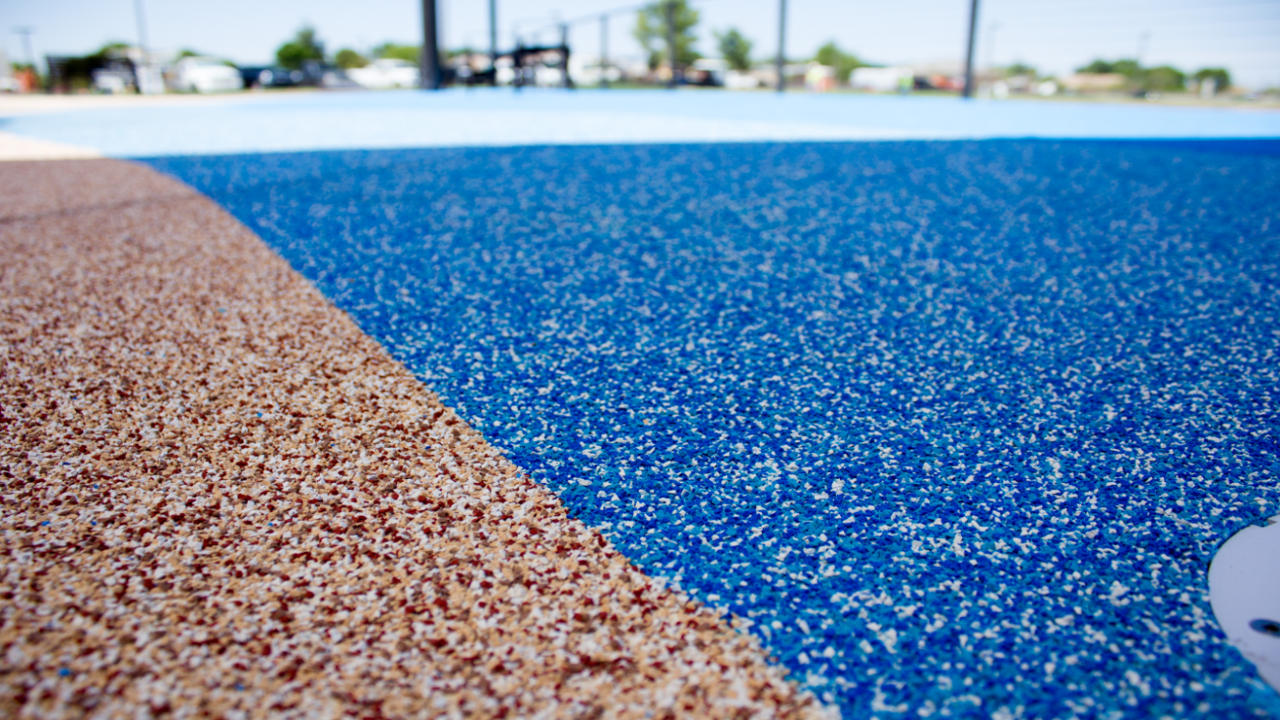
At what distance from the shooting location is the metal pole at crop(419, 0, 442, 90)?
1085 centimetres

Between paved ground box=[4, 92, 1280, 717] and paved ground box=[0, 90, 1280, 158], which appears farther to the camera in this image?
paved ground box=[0, 90, 1280, 158]

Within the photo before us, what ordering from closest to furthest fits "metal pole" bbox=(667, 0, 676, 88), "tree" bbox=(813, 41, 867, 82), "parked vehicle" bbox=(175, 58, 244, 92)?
1. "metal pole" bbox=(667, 0, 676, 88)
2. "parked vehicle" bbox=(175, 58, 244, 92)
3. "tree" bbox=(813, 41, 867, 82)

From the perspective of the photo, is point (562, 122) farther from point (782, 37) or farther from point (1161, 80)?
point (1161, 80)

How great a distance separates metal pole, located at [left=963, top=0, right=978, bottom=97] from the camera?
909cm

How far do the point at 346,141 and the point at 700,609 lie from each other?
557cm

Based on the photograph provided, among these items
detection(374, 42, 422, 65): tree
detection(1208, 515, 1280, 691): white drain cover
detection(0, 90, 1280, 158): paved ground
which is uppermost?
detection(374, 42, 422, 65): tree

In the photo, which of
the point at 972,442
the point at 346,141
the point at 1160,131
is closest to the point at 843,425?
the point at 972,442

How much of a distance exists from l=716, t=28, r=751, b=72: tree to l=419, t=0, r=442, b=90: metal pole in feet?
122

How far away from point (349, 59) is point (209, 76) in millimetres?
38044

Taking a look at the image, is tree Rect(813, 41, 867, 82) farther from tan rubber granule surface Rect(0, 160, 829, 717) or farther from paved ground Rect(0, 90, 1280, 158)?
tan rubber granule surface Rect(0, 160, 829, 717)

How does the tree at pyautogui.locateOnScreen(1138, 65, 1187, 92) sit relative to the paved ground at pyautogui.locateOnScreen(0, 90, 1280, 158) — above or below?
above

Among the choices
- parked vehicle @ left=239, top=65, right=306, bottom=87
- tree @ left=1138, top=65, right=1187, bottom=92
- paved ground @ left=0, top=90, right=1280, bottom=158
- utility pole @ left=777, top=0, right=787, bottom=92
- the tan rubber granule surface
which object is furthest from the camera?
parked vehicle @ left=239, top=65, right=306, bottom=87

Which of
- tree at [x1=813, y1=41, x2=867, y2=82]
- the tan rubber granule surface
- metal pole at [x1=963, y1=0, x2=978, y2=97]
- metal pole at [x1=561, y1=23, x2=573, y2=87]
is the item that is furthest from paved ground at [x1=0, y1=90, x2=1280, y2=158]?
tree at [x1=813, y1=41, x2=867, y2=82]

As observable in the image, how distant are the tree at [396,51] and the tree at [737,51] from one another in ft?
89.3
